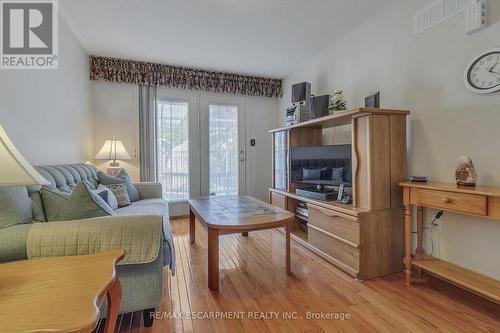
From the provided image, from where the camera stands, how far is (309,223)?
2.62 meters

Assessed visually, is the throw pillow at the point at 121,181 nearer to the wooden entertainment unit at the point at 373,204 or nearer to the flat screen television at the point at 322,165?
the flat screen television at the point at 322,165

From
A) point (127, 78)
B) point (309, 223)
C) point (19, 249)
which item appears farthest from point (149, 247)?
point (127, 78)

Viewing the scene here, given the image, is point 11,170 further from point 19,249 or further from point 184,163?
point 184,163

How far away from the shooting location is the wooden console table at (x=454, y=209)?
4.64 ft

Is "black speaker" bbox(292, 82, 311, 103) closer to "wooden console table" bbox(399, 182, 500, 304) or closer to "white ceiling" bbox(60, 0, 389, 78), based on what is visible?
"white ceiling" bbox(60, 0, 389, 78)

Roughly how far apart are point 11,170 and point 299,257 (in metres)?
2.26

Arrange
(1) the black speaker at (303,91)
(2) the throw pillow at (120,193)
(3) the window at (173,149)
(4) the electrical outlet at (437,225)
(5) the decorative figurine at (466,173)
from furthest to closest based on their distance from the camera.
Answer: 1. (3) the window at (173,149)
2. (1) the black speaker at (303,91)
3. (2) the throw pillow at (120,193)
4. (4) the electrical outlet at (437,225)
5. (5) the decorative figurine at (466,173)

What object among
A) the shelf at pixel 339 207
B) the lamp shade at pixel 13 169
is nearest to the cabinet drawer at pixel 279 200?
the shelf at pixel 339 207

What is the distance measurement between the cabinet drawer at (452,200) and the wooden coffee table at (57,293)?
1.93 metres

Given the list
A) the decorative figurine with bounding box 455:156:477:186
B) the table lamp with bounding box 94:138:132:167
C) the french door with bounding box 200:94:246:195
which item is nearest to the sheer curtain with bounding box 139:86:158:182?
the table lamp with bounding box 94:138:132:167

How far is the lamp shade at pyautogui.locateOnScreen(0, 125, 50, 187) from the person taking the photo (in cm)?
77

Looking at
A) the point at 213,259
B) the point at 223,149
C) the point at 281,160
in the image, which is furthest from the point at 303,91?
the point at 213,259

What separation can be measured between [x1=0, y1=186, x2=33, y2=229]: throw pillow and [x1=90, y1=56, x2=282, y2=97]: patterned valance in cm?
268

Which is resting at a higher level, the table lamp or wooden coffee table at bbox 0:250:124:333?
the table lamp
